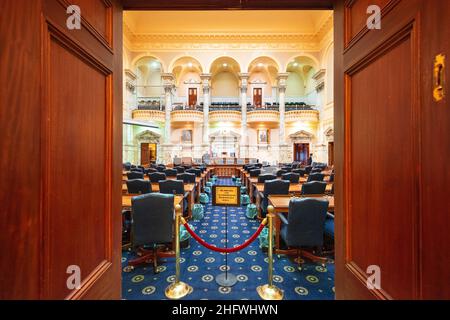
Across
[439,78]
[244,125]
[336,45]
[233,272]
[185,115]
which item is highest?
[185,115]

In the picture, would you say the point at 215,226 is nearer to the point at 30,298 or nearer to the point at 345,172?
the point at 345,172

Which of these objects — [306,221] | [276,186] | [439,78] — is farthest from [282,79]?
[439,78]

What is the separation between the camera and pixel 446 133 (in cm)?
68

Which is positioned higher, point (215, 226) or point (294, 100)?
point (294, 100)

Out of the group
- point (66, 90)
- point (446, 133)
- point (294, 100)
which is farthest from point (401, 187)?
point (294, 100)

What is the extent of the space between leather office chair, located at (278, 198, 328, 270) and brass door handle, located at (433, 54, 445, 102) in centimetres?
205

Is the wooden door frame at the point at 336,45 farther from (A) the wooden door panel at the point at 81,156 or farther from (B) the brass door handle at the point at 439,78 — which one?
(B) the brass door handle at the point at 439,78

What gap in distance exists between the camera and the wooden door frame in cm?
133

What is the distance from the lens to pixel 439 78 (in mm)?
704

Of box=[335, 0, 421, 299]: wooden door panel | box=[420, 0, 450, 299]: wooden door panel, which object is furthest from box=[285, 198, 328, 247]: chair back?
box=[420, 0, 450, 299]: wooden door panel

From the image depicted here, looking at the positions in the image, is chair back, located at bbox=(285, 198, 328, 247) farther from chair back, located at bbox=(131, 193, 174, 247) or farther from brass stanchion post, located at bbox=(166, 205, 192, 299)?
chair back, located at bbox=(131, 193, 174, 247)

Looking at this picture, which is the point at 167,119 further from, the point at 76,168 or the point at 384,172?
the point at 384,172

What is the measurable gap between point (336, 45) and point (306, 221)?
2.05 m

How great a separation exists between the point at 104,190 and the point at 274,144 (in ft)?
61.7
